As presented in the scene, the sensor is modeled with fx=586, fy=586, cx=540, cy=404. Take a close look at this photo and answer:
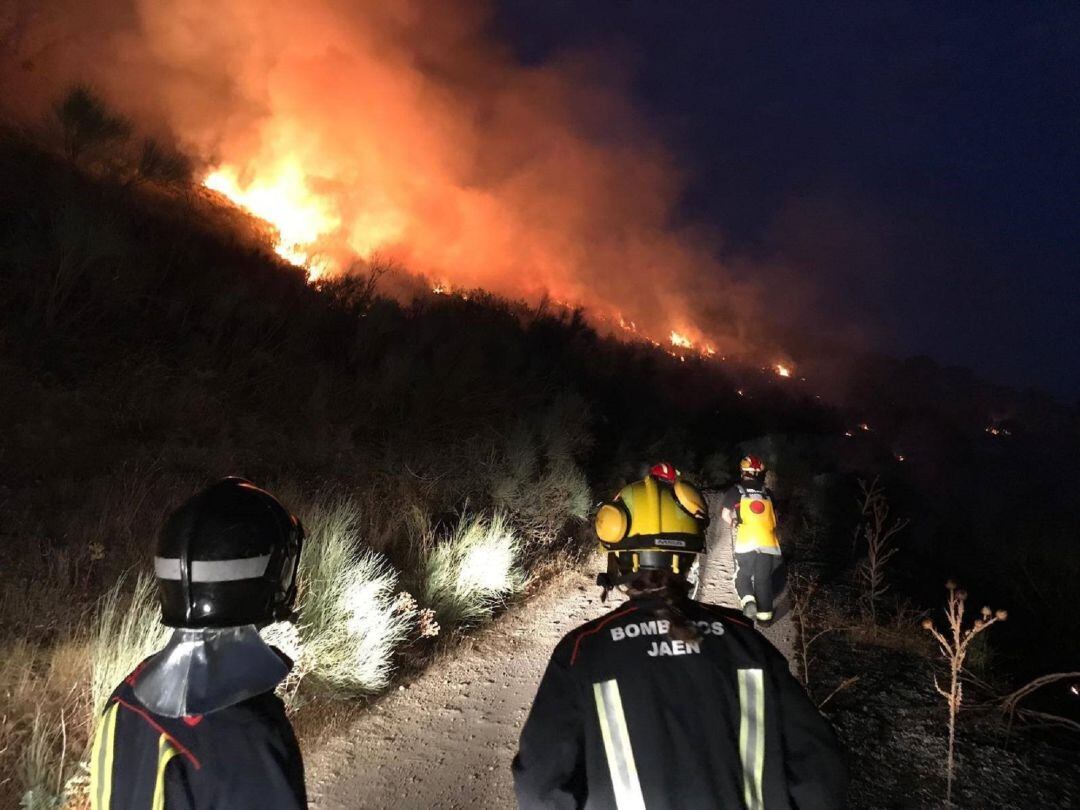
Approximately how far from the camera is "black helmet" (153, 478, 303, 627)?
1.31 metres

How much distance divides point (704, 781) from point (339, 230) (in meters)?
20.5

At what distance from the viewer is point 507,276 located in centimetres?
2688

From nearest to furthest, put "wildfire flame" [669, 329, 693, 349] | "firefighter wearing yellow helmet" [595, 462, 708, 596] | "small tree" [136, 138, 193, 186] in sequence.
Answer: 1. "firefighter wearing yellow helmet" [595, 462, 708, 596]
2. "small tree" [136, 138, 193, 186]
3. "wildfire flame" [669, 329, 693, 349]

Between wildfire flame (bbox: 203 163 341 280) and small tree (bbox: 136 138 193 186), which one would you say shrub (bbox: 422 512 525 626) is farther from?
small tree (bbox: 136 138 193 186)

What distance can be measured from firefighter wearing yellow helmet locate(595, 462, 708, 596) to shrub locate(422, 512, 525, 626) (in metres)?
3.99

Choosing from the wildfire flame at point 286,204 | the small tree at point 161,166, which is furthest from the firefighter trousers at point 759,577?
the small tree at point 161,166

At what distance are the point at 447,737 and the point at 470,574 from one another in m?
2.14

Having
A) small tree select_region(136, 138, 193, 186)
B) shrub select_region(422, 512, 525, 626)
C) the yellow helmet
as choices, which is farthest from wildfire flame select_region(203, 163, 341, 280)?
the yellow helmet

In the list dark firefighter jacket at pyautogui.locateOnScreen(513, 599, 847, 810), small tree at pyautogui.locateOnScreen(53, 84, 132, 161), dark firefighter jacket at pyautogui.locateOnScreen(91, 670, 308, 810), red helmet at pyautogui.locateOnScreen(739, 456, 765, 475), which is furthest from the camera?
small tree at pyautogui.locateOnScreen(53, 84, 132, 161)

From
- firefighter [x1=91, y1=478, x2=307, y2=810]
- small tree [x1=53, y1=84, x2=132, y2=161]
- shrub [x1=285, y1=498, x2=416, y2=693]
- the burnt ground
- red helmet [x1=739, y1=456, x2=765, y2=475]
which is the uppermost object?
small tree [x1=53, y1=84, x2=132, y2=161]

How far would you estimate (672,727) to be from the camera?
150 cm

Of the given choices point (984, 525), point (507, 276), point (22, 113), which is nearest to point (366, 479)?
point (22, 113)

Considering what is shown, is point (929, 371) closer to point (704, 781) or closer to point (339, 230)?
point (339, 230)

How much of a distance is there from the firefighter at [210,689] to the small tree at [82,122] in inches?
526
